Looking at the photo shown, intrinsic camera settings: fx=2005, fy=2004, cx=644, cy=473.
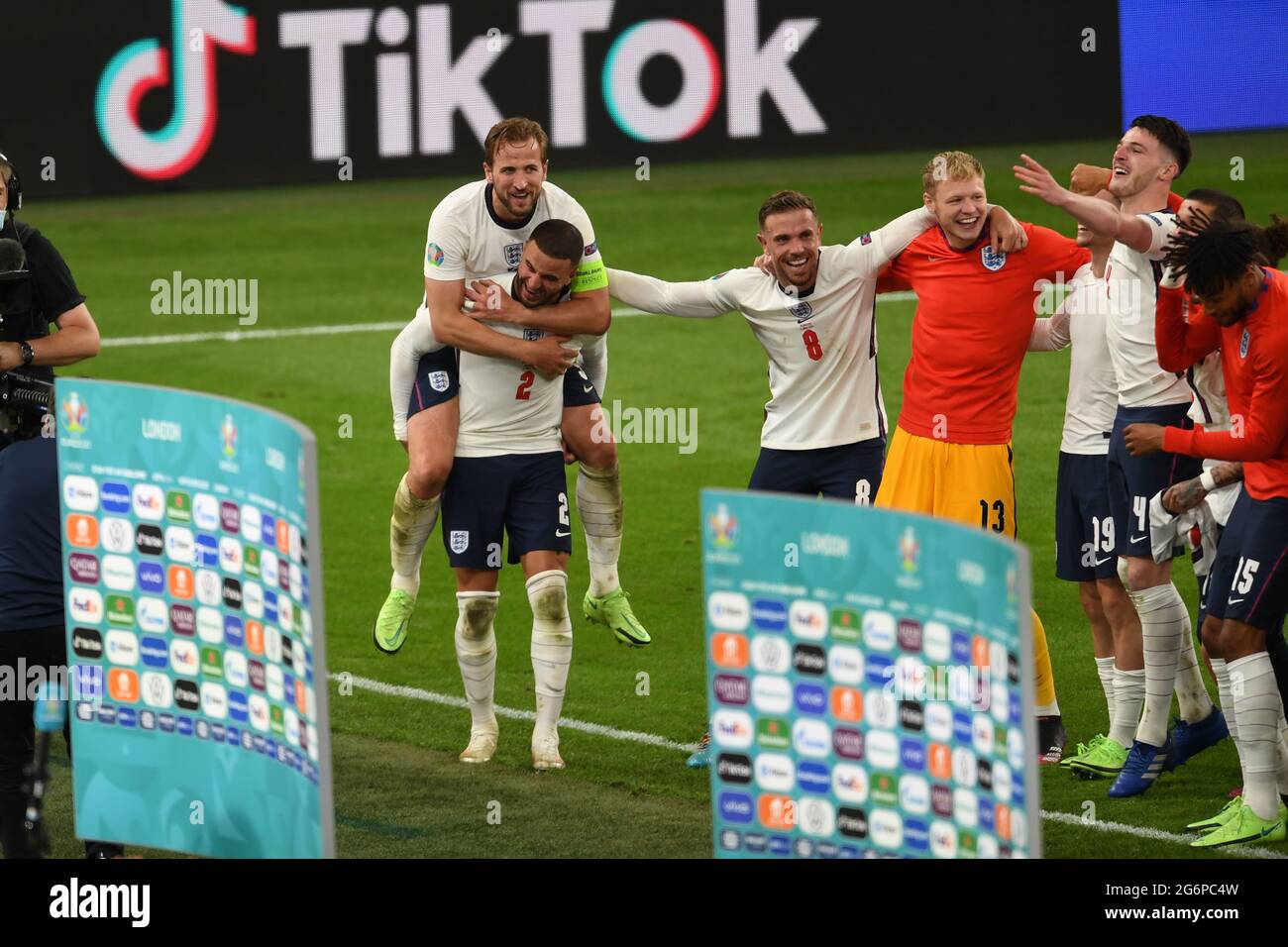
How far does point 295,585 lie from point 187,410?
67 cm

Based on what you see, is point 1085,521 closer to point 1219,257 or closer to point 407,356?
point 1219,257

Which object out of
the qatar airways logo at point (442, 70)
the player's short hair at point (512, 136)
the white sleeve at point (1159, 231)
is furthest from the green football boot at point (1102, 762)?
the qatar airways logo at point (442, 70)

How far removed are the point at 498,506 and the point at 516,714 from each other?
132cm

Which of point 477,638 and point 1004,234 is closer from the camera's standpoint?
point 1004,234

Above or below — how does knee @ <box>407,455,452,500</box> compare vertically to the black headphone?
below

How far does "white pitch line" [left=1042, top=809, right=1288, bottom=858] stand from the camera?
692cm

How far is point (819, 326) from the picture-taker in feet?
26.2

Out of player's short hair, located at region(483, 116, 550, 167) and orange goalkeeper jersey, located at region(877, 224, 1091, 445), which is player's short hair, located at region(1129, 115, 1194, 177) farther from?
player's short hair, located at region(483, 116, 550, 167)

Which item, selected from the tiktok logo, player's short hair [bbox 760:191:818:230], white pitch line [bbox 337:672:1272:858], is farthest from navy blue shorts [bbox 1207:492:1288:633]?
the tiktok logo

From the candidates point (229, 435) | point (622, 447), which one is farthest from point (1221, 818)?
point (622, 447)

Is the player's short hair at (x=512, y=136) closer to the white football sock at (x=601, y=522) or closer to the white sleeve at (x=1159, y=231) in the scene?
the white football sock at (x=601, y=522)

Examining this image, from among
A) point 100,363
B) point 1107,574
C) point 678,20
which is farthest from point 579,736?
point 678,20

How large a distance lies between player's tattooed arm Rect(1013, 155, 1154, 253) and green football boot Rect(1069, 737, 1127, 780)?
203 centimetres

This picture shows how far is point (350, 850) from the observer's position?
724 cm
